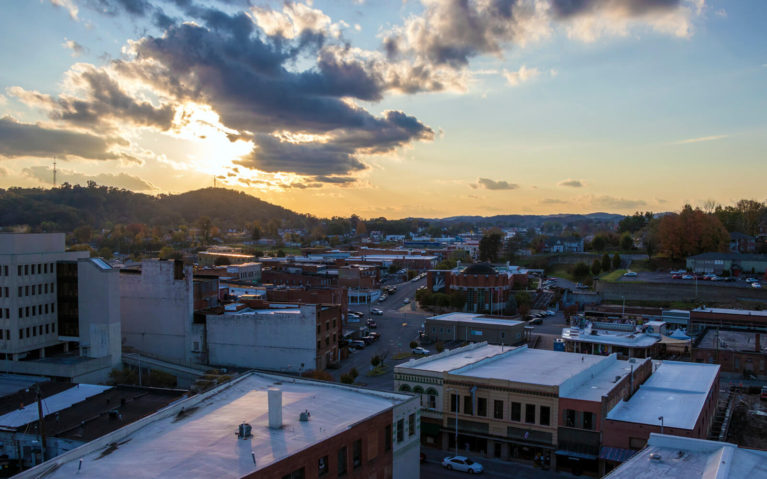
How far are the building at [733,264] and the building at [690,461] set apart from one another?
70.2 m

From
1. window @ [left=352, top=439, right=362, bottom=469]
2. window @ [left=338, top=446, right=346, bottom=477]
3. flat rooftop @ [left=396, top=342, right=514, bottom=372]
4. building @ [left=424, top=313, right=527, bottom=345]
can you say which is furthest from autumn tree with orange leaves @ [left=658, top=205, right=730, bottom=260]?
window @ [left=338, top=446, right=346, bottom=477]

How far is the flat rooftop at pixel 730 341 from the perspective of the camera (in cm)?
4491

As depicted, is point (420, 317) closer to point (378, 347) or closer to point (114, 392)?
point (378, 347)

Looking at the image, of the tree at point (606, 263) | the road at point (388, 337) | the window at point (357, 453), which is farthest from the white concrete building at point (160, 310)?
the tree at point (606, 263)

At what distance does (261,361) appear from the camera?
43.3 meters

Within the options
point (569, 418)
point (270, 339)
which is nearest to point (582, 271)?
point (270, 339)

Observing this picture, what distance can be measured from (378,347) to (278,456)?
3694 centimetres

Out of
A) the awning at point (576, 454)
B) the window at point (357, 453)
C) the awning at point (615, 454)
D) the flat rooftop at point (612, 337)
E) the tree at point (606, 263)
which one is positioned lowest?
the awning at point (576, 454)

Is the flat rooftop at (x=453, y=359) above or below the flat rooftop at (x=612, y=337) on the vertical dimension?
above

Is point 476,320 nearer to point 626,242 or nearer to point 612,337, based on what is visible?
point 612,337

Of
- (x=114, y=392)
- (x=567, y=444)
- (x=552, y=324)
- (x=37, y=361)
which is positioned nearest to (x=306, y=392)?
(x=567, y=444)

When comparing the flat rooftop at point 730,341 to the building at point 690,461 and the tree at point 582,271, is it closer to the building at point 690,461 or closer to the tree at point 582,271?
the building at point 690,461

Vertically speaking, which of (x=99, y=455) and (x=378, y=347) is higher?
(x=99, y=455)

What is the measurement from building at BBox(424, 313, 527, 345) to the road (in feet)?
9.21
